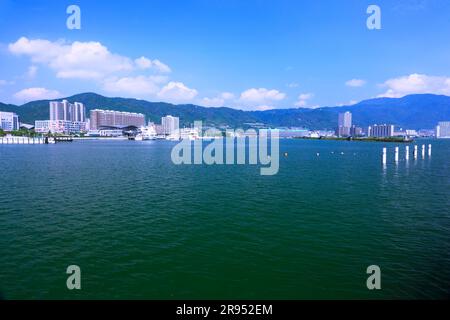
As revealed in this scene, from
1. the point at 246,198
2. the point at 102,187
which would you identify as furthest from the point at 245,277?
the point at 102,187

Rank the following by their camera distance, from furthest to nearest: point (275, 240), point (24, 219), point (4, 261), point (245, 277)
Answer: point (24, 219) → point (275, 240) → point (4, 261) → point (245, 277)

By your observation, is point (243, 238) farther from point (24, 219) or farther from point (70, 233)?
point (24, 219)

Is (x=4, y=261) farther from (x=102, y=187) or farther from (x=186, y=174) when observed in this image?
(x=186, y=174)

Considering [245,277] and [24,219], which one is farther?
[24,219]

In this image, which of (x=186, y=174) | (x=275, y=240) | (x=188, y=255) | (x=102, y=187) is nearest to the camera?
(x=188, y=255)
